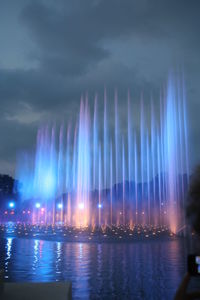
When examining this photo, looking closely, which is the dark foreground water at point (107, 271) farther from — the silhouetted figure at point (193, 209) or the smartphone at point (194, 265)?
the silhouetted figure at point (193, 209)

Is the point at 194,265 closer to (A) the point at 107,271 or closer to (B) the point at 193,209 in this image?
(B) the point at 193,209

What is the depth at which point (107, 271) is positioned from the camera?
11023 mm

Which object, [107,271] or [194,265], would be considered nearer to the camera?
[194,265]

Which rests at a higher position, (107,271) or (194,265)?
(194,265)

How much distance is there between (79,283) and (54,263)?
11.9 ft

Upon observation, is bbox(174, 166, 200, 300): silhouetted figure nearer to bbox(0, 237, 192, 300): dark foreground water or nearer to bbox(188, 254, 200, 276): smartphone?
bbox(188, 254, 200, 276): smartphone

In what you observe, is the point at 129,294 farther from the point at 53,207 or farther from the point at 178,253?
the point at 53,207

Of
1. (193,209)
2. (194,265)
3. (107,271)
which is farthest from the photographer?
(107,271)

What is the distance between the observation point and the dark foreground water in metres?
8.35

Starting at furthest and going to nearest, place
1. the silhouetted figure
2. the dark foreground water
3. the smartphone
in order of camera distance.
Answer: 1. the dark foreground water
2. the smartphone
3. the silhouetted figure

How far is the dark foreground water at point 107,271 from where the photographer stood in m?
8.35

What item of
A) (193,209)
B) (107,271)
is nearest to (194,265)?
(193,209)

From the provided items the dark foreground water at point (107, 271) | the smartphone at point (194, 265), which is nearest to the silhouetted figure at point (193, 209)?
the smartphone at point (194, 265)

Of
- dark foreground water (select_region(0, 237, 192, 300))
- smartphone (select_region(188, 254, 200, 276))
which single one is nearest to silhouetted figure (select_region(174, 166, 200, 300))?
smartphone (select_region(188, 254, 200, 276))
